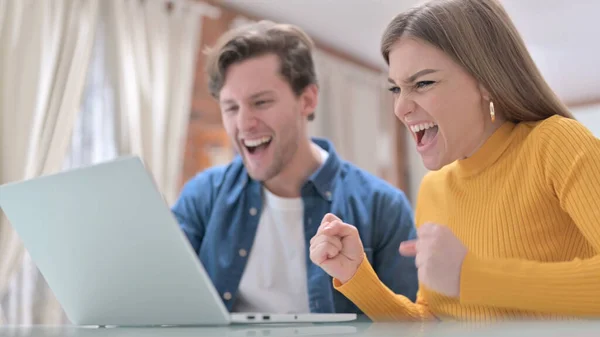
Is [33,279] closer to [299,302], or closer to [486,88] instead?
[299,302]

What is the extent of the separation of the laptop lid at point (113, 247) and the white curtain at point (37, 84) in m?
1.77

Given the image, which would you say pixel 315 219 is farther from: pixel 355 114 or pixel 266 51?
pixel 355 114

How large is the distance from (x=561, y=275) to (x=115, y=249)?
2.24ft

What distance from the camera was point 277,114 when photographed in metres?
1.77

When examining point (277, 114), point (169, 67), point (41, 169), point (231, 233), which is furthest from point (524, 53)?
point (169, 67)

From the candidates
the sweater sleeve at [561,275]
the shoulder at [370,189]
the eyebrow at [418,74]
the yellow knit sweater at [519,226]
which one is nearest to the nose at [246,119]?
the shoulder at [370,189]

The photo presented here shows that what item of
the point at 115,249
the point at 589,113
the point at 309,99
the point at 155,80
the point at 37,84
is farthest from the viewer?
the point at 589,113

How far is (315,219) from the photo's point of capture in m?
1.68

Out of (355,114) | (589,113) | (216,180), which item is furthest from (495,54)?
(589,113)

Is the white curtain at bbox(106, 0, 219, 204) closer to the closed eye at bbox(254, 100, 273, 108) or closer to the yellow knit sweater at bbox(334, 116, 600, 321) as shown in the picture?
the closed eye at bbox(254, 100, 273, 108)

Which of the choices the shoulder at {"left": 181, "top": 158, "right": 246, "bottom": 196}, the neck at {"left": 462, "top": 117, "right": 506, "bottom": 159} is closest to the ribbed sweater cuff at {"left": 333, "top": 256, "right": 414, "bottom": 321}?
the neck at {"left": 462, "top": 117, "right": 506, "bottom": 159}

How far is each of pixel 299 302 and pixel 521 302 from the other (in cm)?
83

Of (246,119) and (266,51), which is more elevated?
(266,51)

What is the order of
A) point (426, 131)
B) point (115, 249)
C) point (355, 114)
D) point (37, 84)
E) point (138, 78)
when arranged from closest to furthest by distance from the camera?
1. point (115, 249)
2. point (426, 131)
3. point (37, 84)
4. point (138, 78)
5. point (355, 114)
